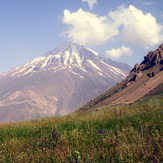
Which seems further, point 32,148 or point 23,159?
point 32,148

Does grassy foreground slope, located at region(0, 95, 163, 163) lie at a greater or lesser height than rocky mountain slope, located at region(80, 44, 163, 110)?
lesser

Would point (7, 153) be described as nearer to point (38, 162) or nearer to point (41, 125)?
point (38, 162)

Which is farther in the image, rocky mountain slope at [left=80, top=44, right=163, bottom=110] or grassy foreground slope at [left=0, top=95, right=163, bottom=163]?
rocky mountain slope at [left=80, top=44, right=163, bottom=110]

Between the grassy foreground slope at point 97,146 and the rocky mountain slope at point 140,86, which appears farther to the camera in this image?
the rocky mountain slope at point 140,86

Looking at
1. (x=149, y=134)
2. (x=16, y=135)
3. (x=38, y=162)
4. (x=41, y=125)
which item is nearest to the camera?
(x=38, y=162)

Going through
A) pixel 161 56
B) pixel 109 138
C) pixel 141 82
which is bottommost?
pixel 109 138

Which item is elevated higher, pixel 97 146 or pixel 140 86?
pixel 140 86

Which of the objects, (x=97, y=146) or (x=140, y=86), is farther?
(x=140, y=86)

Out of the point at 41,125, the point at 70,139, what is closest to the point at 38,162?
the point at 70,139

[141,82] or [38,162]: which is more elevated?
[141,82]

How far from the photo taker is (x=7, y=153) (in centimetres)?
417

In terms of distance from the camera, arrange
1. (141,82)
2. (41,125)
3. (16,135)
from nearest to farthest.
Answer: (16,135)
(41,125)
(141,82)

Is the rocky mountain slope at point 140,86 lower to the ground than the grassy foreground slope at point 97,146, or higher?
higher

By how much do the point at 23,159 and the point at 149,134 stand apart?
8.83ft
